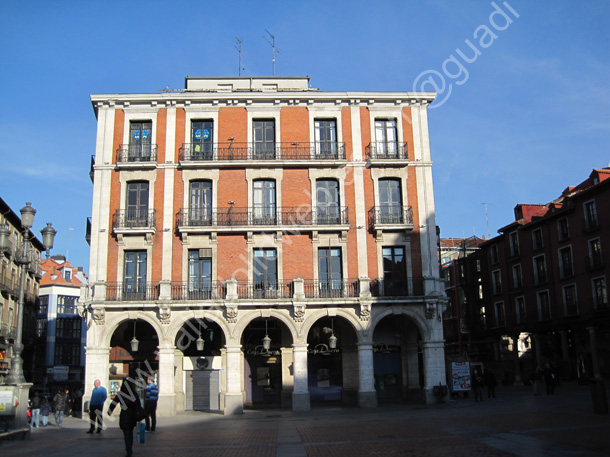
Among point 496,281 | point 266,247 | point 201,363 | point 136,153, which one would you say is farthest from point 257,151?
point 496,281

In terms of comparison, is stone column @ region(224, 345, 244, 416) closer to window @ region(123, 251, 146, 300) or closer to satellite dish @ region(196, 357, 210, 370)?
satellite dish @ region(196, 357, 210, 370)

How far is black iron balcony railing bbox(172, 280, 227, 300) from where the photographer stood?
30.7 m

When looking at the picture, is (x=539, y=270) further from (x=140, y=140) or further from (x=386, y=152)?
(x=140, y=140)

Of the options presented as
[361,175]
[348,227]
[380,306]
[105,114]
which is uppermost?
[105,114]

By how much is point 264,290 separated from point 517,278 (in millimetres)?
32065

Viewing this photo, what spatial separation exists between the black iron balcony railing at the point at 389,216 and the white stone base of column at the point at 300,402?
942cm

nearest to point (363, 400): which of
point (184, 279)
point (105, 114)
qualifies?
point (184, 279)

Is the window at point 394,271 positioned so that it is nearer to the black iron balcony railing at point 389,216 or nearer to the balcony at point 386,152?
the black iron balcony railing at point 389,216

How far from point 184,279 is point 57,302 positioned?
4475cm

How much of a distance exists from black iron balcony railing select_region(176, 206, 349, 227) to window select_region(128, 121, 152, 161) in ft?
12.7

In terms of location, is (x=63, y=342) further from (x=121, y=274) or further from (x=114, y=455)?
(x=114, y=455)

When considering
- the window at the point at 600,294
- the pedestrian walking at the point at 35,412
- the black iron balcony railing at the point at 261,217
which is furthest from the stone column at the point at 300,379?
the window at the point at 600,294

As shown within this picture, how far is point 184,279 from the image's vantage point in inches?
1220

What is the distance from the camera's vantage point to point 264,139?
33.0 metres
